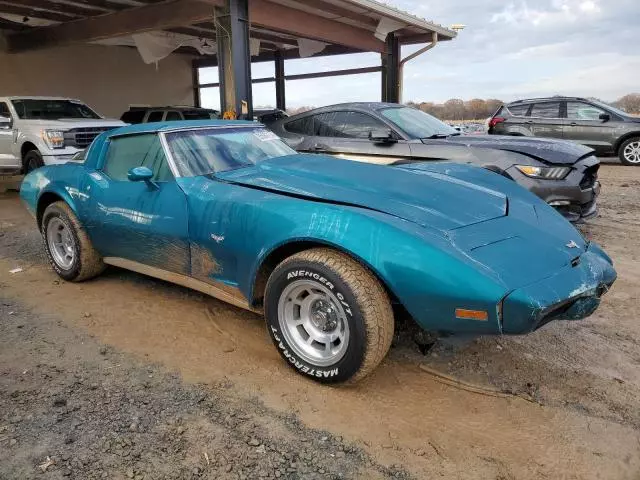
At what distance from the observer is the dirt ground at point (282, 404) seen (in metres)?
2.22

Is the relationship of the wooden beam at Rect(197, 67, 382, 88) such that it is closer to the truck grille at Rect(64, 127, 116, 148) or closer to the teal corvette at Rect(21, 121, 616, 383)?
the truck grille at Rect(64, 127, 116, 148)

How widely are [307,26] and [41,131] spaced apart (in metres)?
6.05

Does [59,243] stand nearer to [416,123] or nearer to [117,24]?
[416,123]

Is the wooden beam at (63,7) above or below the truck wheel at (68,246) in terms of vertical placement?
above

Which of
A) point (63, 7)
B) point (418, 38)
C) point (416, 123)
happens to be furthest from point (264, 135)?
point (418, 38)

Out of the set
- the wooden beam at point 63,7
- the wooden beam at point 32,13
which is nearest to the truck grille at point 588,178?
the wooden beam at point 63,7

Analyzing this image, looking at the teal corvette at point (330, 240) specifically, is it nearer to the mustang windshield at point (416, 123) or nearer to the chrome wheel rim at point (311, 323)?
the chrome wheel rim at point (311, 323)

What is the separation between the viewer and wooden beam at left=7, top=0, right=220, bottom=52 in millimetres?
9898

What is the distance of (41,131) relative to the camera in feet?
28.6

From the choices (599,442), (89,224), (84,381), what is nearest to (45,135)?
(89,224)

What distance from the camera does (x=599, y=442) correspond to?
7.66 feet

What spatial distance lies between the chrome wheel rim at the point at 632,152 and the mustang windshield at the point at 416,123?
7.24 metres

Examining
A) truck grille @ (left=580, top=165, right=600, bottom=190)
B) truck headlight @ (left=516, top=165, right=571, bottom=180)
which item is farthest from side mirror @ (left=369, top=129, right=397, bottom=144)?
truck grille @ (left=580, top=165, right=600, bottom=190)

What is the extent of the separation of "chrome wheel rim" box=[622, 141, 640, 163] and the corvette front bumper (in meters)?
10.6
